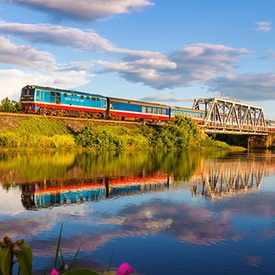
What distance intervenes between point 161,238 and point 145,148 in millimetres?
53194

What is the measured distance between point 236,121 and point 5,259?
104m

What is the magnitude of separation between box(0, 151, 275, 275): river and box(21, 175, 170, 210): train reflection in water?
50 mm

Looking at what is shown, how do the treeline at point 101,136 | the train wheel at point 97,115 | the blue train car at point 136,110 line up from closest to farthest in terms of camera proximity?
the treeline at point 101,136, the train wheel at point 97,115, the blue train car at point 136,110

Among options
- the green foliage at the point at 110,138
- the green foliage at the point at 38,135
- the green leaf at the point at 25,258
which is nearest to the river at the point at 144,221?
the green leaf at the point at 25,258

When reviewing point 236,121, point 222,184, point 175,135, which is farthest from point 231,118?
point 222,184

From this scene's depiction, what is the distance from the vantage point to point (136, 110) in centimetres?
6612

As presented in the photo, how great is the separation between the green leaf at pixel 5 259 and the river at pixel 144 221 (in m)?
2.69

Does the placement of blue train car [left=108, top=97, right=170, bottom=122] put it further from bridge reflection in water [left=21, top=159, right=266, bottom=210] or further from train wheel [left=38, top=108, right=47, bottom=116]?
bridge reflection in water [left=21, top=159, right=266, bottom=210]

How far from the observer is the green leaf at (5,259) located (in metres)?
1.85

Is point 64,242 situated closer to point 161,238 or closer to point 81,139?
point 161,238

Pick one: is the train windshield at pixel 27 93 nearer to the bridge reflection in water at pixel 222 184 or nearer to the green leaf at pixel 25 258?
the bridge reflection in water at pixel 222 184

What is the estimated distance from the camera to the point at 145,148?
214ft

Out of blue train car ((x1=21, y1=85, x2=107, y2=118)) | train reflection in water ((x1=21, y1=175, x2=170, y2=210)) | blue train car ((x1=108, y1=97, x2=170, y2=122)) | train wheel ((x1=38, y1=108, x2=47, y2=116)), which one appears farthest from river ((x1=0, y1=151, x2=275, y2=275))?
blue train car ((x1=108, y1=97, x2=170, y2=122))

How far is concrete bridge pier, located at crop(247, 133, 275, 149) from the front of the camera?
111 metres
